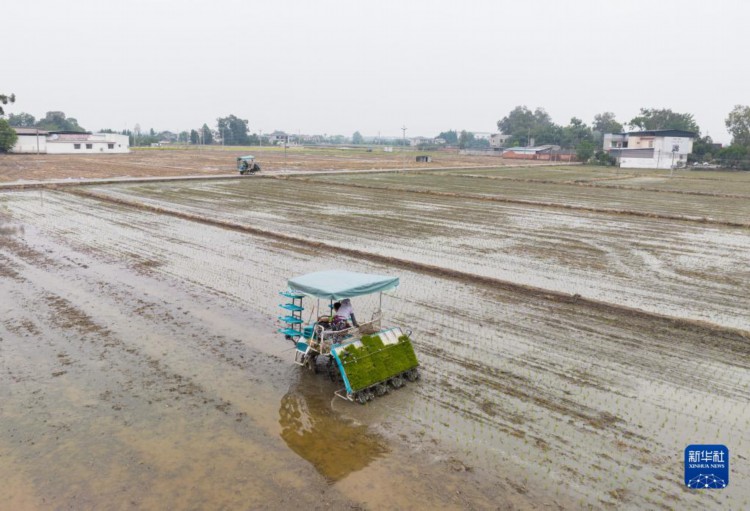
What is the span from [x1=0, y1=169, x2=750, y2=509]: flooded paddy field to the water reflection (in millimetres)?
34

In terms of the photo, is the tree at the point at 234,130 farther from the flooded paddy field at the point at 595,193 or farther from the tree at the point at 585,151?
the flooded paddy field at the point at 595,193

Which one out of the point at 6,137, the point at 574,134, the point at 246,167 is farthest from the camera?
the point at 574,134

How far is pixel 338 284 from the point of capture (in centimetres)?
943

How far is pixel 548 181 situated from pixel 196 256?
4078 centimetres

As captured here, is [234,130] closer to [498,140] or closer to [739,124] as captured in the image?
[498,140]

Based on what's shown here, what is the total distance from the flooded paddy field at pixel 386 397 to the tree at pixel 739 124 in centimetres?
9569

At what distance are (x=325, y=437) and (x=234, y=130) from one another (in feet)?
548

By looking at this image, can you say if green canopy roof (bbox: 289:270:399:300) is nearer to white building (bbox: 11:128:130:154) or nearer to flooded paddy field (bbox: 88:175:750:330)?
flooded paddy field (bbox: 88:175:750:330)

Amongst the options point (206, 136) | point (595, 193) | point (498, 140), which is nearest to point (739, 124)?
point (498, 140)

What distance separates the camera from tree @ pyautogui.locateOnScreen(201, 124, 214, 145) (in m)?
159

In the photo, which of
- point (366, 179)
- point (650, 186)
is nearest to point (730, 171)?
point (650, 186)

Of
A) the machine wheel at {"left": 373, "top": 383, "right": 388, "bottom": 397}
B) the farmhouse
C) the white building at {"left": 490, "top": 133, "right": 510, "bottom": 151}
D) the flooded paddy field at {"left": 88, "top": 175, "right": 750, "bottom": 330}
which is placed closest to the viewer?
the machine wheel at {"left": 373, "top": 383, "right": 388, "bottom": 397}

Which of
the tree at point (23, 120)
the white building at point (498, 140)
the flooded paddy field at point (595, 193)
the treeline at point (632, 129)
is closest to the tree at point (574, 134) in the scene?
the treeline at point (632, 129)

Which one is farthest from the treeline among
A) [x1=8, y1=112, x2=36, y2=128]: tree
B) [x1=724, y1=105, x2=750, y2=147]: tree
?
[x1=8, y1=112, x2=36, y2=128]: tree
